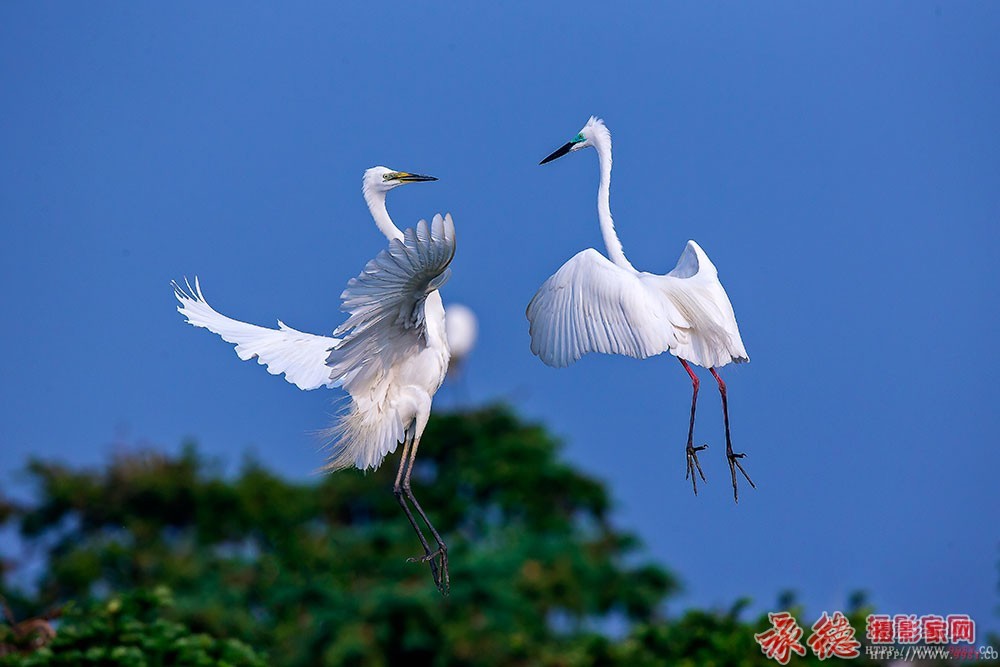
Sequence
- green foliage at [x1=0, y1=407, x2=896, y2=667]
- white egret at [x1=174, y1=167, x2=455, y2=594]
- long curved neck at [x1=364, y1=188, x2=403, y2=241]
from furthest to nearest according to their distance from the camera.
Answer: green foliage at [x1=0, y1=407, x2=896, y2=667]
long curved neck at [x1=364, y1=188, x2=403, y2=241]
white egret at [x1=174, y1=167, x2=455, y2=594]

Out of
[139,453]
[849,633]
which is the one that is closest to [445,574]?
[849,633]

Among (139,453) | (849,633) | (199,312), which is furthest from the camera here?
(139,453)

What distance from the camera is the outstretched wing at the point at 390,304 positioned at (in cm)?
670

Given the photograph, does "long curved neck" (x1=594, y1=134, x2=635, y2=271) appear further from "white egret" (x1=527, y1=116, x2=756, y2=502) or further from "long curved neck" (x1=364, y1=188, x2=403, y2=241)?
"long curved neck" (x1=364, y1=188, x2=403, y2=241)

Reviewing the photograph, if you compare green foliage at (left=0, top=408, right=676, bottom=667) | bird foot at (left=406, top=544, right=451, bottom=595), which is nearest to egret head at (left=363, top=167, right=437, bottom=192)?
bird foot at (left=406, top=544, right=451, bottom=595)

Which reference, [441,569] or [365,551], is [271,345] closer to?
[441,569]

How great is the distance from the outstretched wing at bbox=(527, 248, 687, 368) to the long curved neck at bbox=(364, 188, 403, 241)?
1.16 metres

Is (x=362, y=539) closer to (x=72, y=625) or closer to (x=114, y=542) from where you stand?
(x=114, y=542)

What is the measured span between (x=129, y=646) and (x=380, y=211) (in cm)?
319

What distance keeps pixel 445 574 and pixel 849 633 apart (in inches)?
155

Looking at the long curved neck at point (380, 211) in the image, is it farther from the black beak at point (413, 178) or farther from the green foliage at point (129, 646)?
the green foliage at point (129, 646)

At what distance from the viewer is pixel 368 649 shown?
49.1 ft

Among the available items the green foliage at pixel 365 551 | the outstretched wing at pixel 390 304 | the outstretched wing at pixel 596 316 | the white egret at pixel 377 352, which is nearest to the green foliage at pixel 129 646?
the white egret at pixel 377 352

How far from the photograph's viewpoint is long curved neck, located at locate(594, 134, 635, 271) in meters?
8.16
